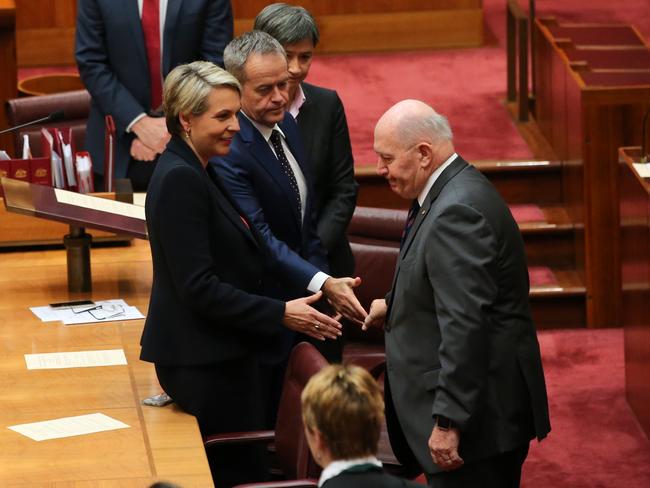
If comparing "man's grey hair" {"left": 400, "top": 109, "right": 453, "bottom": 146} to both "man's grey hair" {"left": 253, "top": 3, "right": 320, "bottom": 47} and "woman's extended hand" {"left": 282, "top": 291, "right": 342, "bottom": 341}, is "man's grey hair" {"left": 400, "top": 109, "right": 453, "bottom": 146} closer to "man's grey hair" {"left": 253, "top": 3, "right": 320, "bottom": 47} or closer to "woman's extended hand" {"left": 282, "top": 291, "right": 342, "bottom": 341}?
"woman's extended hand" {"left": 282, "top": 291, "right": 342, "bottom": 341}

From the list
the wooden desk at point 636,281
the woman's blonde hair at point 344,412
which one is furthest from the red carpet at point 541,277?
the woman's blonde hair at point 344,412

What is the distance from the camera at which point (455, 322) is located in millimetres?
3414

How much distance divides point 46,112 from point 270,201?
2.56m

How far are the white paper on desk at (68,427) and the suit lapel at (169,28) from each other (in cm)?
220

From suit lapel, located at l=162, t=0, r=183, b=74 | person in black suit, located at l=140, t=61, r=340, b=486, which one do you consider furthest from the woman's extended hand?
suit lapel, located at l=162, t=0, r=183, b=74

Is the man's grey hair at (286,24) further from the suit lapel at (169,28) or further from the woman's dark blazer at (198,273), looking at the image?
the suit lapel at (169,28)

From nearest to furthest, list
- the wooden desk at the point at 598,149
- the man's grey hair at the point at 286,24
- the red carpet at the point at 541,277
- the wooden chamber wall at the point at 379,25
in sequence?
the man's grey hair at the point at 286,24, the wooden desk at the point at 598,149, the red carpet at the point at 541,277, the wooden chamber wall at the point at 379,25

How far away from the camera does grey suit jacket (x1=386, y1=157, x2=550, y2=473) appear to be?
343 centimetres

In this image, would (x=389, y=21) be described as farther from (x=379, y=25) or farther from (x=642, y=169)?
(x=642, y=169)

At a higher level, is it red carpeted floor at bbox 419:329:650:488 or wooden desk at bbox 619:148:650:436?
wooden desk at bbox 619:148:650:436

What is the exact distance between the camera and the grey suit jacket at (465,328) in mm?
3426

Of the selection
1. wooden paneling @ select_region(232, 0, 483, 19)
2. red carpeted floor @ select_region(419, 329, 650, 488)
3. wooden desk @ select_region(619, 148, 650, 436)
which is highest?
wooden paneling @ select_region(232, 0, 483, 19)

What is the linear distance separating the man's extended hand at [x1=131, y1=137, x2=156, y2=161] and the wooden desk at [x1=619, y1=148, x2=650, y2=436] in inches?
73.5

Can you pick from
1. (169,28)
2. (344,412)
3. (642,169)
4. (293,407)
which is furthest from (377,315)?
(169,28)
